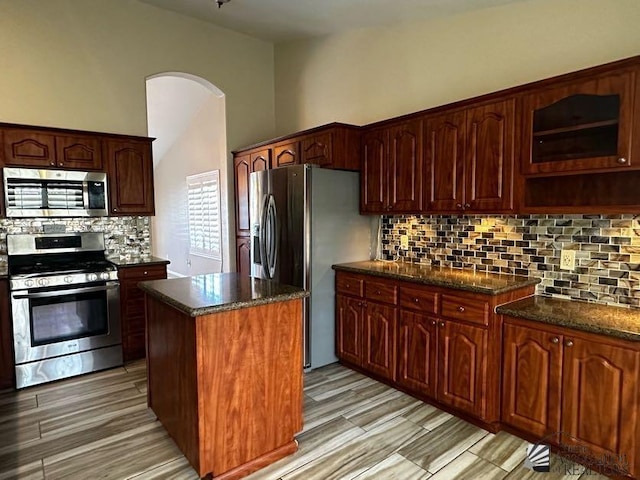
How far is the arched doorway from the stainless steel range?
65.6 inches

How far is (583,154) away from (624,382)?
1256mm

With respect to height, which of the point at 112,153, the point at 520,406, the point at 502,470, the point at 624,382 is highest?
the point at 112,153

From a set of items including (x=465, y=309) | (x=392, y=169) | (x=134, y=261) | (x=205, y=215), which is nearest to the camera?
(x=465, y=309)

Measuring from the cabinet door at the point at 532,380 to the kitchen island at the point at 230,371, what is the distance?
131 cm

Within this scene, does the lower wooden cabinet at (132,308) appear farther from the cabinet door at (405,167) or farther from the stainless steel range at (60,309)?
the cabinet door at (405,167)

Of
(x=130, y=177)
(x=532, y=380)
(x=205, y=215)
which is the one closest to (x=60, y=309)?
(x=130, y=177)

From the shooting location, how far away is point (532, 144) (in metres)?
2.49

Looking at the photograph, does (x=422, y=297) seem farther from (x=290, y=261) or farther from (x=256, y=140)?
(x=256, y=140)

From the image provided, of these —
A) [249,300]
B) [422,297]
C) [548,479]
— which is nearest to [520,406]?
[548,479]

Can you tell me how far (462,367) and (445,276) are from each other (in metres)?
0.65

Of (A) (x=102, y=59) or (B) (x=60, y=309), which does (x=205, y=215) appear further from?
(B) (x=60, y=309)


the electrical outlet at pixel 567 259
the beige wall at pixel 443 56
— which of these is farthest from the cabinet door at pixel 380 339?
the beige wall at pixel 443 56

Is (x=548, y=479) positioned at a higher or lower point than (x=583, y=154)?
lower

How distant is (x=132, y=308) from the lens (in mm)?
3783
